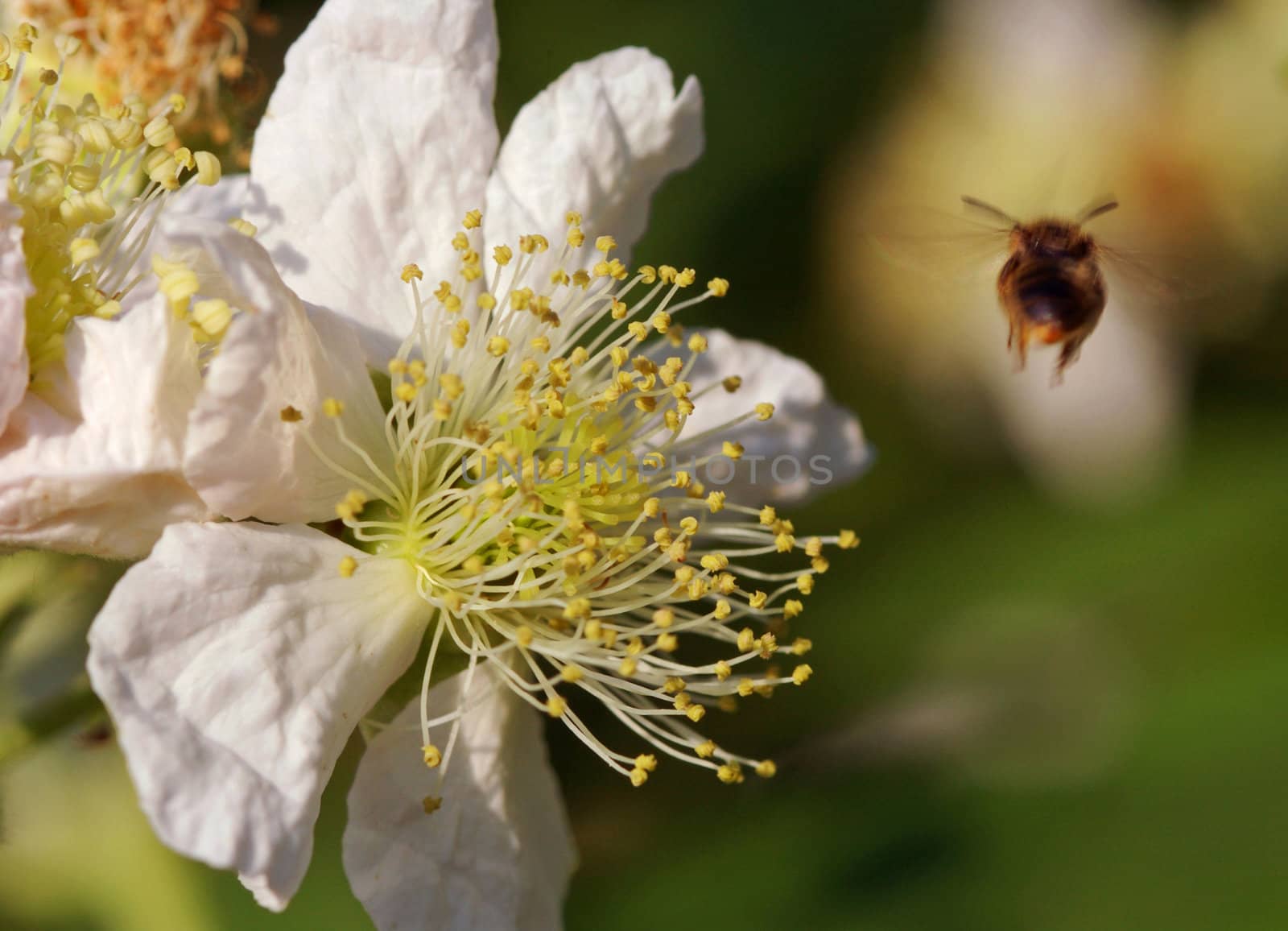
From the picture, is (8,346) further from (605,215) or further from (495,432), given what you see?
(605,215)

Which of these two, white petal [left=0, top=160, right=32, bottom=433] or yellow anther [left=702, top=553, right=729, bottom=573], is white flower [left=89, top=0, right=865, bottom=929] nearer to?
yellow anther [left=702, top=553, right=729, bottom=573]

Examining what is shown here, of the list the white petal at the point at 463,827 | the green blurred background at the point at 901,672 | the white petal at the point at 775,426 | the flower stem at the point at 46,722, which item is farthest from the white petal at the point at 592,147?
the green blurred background at the point at 901,672

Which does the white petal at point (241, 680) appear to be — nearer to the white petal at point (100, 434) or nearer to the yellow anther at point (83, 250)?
the white petal at point (100, 434)

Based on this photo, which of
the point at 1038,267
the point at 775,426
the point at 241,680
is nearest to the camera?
the point at 241,680

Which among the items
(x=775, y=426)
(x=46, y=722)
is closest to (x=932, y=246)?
(x=775, y=426)

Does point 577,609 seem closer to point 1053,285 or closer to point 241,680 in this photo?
point 241,680

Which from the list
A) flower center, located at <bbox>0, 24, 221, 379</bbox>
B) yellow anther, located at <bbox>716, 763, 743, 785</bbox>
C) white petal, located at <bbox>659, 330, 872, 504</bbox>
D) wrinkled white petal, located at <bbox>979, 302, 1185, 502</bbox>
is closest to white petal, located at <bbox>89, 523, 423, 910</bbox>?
flower center, located at <bbox>0, 24, 221, 379</bbox>
